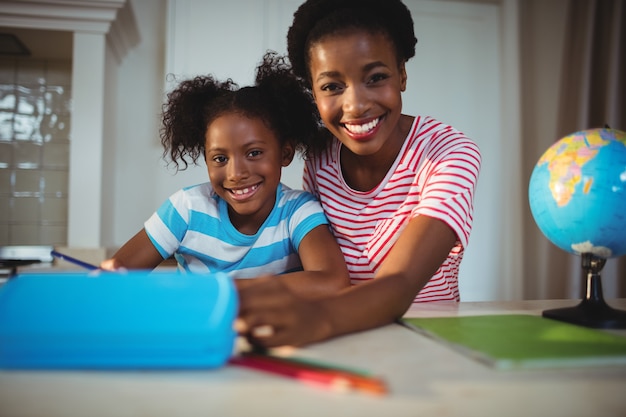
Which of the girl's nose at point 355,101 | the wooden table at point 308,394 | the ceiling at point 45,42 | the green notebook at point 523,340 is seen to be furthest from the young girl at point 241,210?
the ceiling at point 45,42

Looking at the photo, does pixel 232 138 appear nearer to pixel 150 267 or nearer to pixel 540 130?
pixel 150 267

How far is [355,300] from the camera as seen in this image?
0.69m

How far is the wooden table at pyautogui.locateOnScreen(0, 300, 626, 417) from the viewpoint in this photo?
432 mm

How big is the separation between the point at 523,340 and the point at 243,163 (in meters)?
0.75

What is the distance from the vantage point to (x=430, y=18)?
10.9 feet

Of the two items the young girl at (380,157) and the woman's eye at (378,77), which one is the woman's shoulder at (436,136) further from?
the woman's eye at (378,77)

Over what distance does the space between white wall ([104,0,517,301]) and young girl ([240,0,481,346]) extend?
5.76 feet

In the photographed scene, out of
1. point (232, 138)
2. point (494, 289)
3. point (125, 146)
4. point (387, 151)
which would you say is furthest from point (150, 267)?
point (494, 289)

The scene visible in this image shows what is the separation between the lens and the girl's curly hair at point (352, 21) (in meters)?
1.10

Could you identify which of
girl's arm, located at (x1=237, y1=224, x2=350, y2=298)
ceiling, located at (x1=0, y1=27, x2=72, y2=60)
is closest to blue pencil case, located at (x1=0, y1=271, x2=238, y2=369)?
girl's arm, located at (x1=237, y1=224, x2=350, y2=298)

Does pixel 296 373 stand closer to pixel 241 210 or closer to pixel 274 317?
pixel 274 317

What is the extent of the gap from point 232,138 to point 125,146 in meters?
2.07

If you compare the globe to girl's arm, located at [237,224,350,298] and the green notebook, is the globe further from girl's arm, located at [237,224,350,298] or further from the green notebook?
girl's arm, located at [237,224,350,298]

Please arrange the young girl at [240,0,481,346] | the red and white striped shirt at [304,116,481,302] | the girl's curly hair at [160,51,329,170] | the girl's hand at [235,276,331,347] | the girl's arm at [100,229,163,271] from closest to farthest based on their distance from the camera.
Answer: the girl's hand at [235,276,331,347] < the young girl at [240,0,481,346] < the red and white striped shirt at [304,116,481,302] < the girl's arm at [100,229,163,271] < the girl's curly hair at [160,51,329,170]
